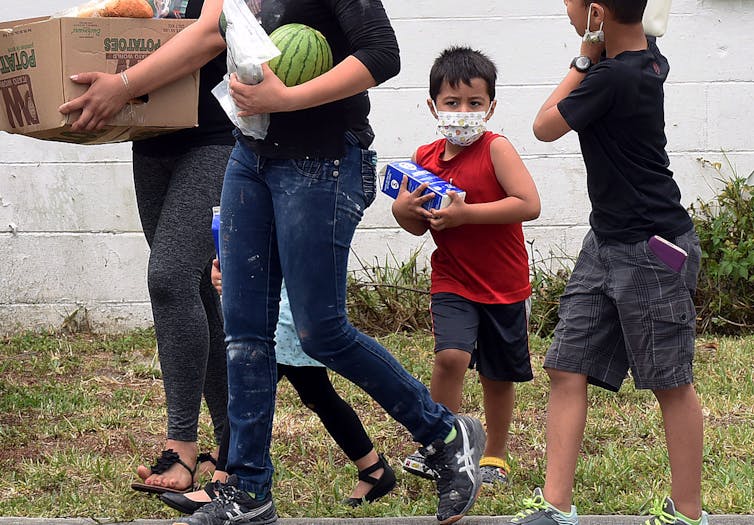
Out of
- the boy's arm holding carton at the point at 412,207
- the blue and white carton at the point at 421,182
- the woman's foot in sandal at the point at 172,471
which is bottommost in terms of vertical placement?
the woman's foot in sandal at the point at 172,471

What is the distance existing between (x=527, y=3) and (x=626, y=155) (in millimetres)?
3271

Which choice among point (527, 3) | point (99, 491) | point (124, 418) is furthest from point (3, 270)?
point (527, 3)

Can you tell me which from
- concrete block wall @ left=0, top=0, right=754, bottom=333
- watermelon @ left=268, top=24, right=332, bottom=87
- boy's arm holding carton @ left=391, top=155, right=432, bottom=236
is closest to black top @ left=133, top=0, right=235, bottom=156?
boy's arm holding carton @ left=391, top=155, right=432, bottom=236

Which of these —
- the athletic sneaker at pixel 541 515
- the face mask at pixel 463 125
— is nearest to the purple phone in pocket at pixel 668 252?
the athletic sneaker at pixel 541 515

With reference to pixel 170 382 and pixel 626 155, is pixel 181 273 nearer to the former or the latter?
pixel 170 382

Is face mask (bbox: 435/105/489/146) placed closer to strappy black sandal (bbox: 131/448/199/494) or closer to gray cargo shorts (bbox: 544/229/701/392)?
gray cargo shorts (bbox: 544/229/701/392)

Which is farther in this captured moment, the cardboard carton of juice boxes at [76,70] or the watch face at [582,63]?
the cardboard carton of juice boxes at [76,70]

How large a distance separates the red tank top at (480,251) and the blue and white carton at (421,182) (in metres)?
0.09

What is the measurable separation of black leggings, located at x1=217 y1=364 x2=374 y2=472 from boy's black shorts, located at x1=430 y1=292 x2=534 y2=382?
1.39 ft

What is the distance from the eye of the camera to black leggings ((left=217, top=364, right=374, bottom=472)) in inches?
142

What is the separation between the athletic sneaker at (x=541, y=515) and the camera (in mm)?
3135

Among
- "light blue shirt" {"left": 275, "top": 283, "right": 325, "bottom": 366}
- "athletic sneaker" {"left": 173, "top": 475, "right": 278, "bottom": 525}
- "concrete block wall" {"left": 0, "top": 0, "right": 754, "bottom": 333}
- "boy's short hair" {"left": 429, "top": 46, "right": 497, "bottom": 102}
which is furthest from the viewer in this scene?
"concrete block wall" {"left": 0, "top": 0, "right": 754, "bottom": 333}

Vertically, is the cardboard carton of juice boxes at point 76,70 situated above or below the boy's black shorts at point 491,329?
above

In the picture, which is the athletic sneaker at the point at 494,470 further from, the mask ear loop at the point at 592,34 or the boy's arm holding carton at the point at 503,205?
the mask ear loop at the point at 592,34
